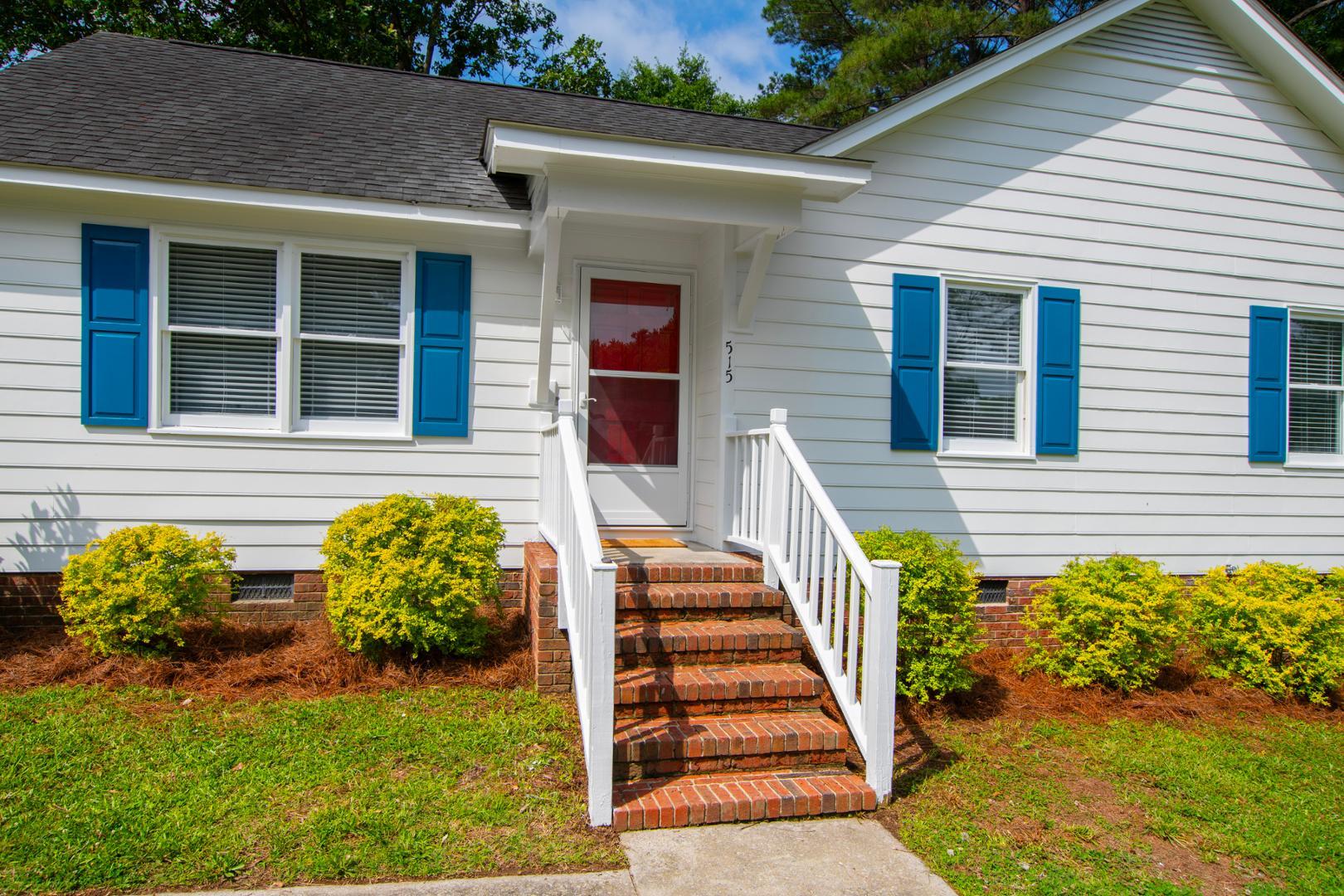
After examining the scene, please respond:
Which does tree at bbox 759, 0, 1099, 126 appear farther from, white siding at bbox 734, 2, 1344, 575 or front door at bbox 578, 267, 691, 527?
front door at bbox 578, 267, 691, 527

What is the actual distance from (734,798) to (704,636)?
944 millimetres

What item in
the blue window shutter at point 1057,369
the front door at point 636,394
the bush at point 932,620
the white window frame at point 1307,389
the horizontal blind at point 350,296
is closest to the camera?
the bush at point 932,620

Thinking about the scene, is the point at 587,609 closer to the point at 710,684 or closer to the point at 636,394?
the point at 710,684

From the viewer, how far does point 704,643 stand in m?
4.54

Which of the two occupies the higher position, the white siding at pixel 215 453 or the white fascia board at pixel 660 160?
the white fascia board at pixel 660 160

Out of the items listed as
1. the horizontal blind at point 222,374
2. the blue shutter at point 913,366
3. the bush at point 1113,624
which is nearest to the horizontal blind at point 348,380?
the horizontal blind at point 222,374

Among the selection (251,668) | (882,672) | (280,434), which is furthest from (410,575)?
(882,672)

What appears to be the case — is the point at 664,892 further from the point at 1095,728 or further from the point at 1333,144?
the point at 1333,144

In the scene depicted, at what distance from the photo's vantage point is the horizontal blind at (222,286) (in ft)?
18.6

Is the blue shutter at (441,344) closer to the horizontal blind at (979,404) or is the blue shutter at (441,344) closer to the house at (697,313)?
the house at (697,313)

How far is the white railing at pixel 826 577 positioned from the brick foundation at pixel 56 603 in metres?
1.40

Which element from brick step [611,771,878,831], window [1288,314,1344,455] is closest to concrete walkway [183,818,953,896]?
brick step [611,771,878,831]

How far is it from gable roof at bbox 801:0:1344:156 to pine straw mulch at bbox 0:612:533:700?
13.1 feet

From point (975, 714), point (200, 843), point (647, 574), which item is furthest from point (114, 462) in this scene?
point (975, 714)
